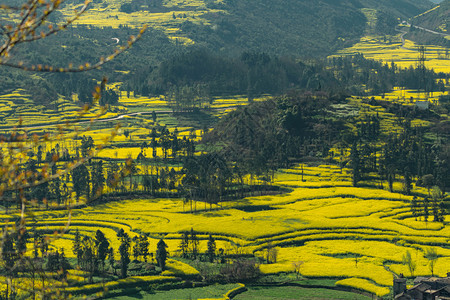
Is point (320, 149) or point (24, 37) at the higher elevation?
point (24, 37)

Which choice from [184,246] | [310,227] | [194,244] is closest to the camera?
[184,246]

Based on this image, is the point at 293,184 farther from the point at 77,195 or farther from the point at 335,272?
the point at 335,272

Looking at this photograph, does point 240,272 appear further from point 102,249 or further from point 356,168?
point 356,168

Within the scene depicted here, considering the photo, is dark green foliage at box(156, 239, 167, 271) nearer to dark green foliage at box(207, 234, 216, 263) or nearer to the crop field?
the crop field

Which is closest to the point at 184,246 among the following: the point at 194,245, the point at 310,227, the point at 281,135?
the point at 194,245

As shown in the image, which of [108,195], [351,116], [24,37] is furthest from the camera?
[351,116]

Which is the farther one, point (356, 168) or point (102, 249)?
point (356, 168)

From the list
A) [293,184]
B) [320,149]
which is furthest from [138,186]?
[320,149]

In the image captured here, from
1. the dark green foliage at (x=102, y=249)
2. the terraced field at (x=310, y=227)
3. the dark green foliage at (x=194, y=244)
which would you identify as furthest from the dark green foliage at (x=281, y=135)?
the dark green foliage at (x=102, y=249)

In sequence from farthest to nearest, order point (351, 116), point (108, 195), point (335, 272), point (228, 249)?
point (351, 116) < point (108, 195) < point (228, 249) < point (335, 272)

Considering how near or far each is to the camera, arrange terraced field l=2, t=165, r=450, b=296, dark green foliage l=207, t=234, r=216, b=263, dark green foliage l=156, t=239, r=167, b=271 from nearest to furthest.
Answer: dark green foliage l=156, t=239, r=167, b=271 → terraced field l=2, t=165, r=450, b=296 → dark green foliage l=207, t=234, r=216, b=263

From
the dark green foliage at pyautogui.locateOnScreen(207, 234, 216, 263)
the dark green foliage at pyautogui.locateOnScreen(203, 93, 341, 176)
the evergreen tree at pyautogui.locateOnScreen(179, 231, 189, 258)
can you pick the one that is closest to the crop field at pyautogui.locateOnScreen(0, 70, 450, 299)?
the evergreen tree at pyautogui.locateOnScreen(179, 231, 189, 258)
